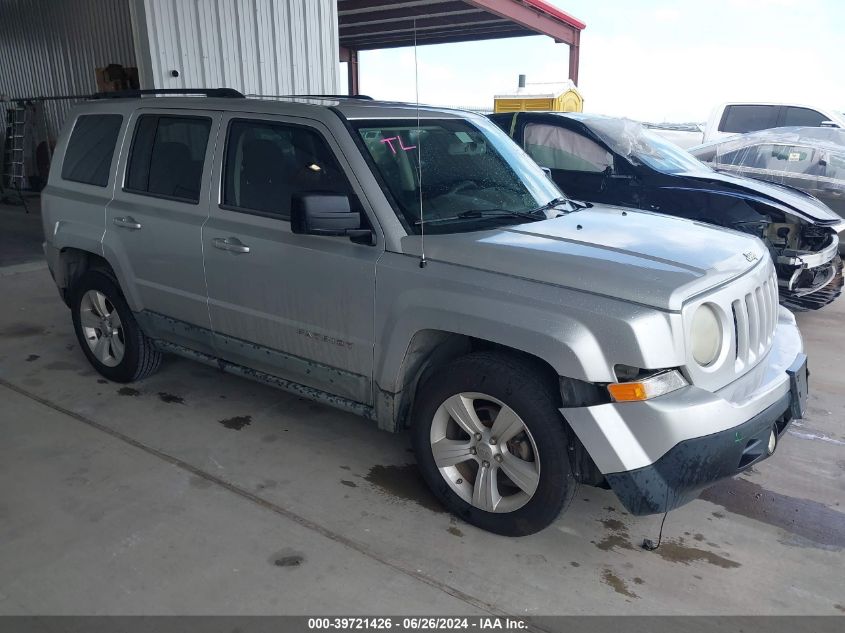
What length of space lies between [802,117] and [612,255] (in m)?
9.88

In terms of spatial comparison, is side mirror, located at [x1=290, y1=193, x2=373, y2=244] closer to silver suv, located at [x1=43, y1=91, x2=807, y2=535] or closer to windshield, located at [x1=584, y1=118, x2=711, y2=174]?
silver suv, located at [x1=43, y1=91, x2=807, y2=535]

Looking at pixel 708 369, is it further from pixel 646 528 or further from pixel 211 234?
pixel 211 234

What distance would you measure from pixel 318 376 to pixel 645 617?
1885 millimetres

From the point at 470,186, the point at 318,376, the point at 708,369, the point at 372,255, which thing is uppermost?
the point at 470,186

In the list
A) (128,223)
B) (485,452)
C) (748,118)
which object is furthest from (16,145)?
(485,452)

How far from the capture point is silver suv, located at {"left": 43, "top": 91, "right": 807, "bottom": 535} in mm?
2594

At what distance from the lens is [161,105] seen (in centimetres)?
416

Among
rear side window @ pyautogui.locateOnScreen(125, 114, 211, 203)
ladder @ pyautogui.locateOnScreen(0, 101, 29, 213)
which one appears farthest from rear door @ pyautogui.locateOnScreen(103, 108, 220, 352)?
ladder @ pyautogui.locateOnScreen(0, 101, 29, 213)

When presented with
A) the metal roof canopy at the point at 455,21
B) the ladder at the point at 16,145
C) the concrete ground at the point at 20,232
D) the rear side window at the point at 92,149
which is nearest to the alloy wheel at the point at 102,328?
the rear side window at the point at 92,149

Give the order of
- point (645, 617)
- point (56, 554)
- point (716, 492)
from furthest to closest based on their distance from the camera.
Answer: point (716, 492)
point (56, 554)
point (645, 617)

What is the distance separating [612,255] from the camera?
287 centimetres

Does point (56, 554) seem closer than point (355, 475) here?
Yes

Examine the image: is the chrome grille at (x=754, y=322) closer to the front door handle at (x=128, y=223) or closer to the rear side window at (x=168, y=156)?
the rear side window at (x=168, y=156)

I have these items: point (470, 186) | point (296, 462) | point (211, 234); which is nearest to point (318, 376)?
point (296, 462)
